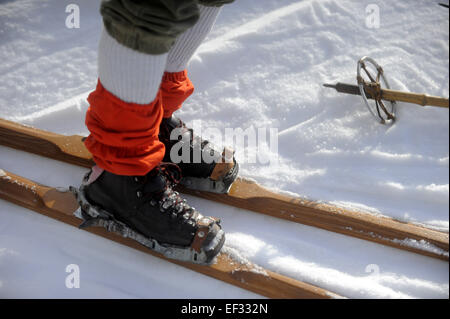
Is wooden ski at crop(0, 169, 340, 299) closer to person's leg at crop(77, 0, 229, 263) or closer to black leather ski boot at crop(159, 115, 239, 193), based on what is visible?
person's leg at crop(77, 0, 229, 263)

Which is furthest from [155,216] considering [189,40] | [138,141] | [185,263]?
[189,40]

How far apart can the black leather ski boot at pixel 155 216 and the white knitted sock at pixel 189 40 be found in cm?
35

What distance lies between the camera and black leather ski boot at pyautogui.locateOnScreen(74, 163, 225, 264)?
1.19 metres

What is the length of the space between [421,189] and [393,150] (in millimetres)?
232

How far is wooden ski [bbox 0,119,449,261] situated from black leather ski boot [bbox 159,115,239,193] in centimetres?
5

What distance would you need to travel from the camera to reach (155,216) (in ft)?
3.93

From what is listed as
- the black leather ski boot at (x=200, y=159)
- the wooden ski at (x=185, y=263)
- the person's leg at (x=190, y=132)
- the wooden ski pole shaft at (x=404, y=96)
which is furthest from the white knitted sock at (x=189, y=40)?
the wooden ski pole shaft at (x=404, y=96)

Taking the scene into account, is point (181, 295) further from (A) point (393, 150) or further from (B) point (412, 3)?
(B) point (412, 3)

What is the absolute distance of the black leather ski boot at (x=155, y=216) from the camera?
1187mm

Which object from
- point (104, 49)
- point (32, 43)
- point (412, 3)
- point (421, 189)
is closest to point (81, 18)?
point (32, 43)

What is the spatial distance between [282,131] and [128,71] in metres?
0.97

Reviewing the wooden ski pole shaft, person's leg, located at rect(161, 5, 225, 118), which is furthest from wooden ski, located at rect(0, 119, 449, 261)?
the wooden ski pole shaft
